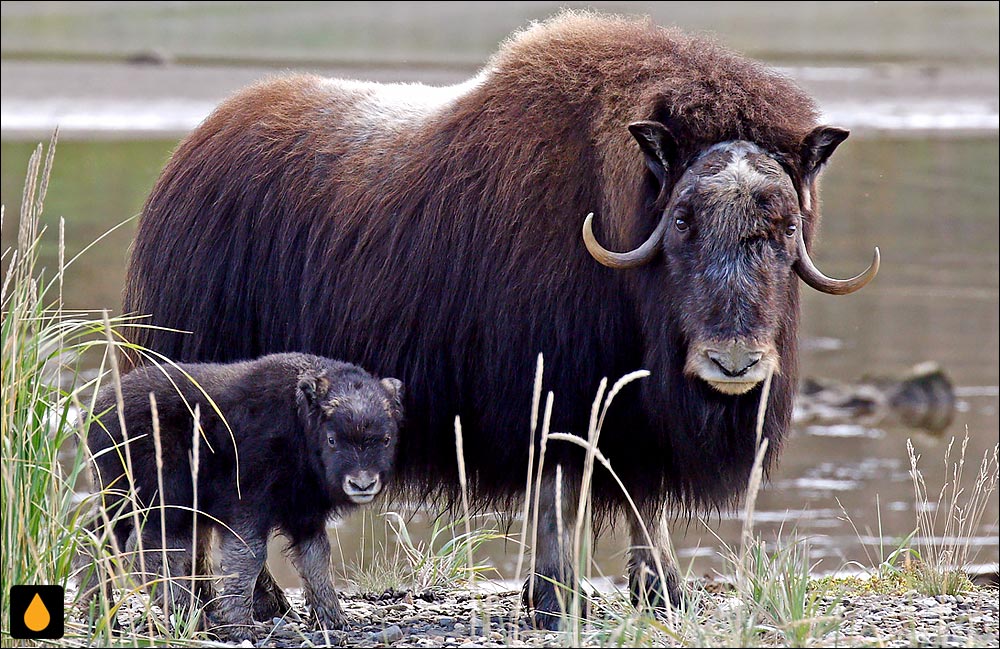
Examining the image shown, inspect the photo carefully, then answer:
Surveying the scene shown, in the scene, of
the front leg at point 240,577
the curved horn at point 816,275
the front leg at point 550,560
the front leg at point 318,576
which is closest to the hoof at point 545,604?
the front leg at point 550,560

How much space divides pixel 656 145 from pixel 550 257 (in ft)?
1.46

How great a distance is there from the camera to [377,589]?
448cm

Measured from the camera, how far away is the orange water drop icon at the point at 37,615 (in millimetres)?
3112

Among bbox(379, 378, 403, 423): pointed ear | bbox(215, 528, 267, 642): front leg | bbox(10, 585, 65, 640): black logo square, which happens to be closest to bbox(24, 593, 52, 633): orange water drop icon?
bbox(10, 585, 65, 640): black logo square

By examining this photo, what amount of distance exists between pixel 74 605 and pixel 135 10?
128 feet

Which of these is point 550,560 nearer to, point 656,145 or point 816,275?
point 816,275

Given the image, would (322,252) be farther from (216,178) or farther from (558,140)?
(558,140)

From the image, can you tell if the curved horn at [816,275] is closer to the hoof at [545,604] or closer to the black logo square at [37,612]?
the hoof at [545,604]

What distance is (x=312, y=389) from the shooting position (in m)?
3.53

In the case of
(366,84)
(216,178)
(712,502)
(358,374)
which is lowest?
(712,502)

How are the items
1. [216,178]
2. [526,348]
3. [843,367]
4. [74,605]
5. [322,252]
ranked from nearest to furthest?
[74,605]
[526,348]
[322,252]
[216,178]
[843,367]

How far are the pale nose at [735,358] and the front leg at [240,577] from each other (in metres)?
1.19

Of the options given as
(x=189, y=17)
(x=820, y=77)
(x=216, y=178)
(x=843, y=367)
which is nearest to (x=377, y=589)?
(x=216, y=178)

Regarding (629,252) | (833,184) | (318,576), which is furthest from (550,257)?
(833,184)
